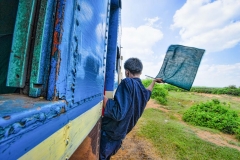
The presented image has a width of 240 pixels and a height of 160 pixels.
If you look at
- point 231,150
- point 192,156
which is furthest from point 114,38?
point 231,150

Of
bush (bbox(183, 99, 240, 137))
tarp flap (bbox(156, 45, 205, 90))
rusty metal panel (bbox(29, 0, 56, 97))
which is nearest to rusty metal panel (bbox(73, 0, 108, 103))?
rusty metal panel (bbox(29, 0, 56, 97))

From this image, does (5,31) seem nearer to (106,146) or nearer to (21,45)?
A: (21,45)

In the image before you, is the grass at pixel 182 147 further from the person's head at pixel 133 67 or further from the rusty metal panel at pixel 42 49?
the rusty metal panel at pixel 42 49

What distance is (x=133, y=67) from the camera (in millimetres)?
2086

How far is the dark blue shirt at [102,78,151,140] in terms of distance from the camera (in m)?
1.78

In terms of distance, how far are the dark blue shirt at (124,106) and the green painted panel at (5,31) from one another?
1170mm

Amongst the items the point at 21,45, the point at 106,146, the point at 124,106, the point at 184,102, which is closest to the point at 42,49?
the point at 21,45

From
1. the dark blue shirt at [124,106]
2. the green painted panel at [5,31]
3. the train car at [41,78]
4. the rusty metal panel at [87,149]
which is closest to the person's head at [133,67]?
the dark blue shirt at [124,106]

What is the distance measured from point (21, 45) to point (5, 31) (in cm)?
46

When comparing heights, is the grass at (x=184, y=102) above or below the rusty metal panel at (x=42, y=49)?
below

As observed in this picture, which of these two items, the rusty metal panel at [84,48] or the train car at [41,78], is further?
the rusty metal panel at [84,48]

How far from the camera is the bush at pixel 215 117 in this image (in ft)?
32.5

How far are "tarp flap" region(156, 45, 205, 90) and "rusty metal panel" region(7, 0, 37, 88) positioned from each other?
2.04 m

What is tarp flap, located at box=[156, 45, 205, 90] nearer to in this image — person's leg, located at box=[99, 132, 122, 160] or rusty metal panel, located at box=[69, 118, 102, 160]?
person's leg, located at box=[99, 132, 122, 160]
